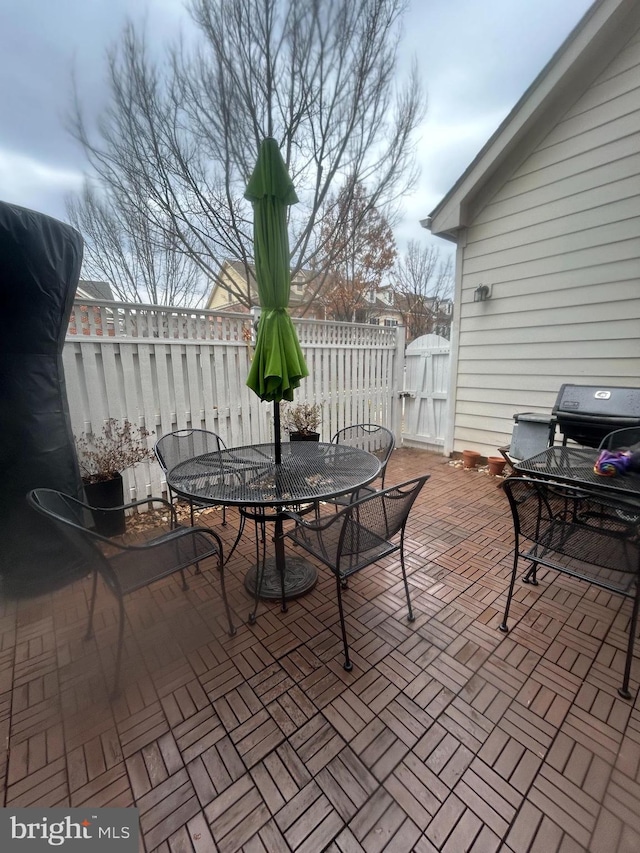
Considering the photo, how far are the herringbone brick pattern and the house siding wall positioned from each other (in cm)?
255

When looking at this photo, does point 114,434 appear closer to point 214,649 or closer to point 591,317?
point 214,649

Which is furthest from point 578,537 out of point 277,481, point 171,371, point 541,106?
point 541,106

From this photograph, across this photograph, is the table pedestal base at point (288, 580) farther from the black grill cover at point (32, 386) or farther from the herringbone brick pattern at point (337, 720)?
the black grill cover at point (32, 386)

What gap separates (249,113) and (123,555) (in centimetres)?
642

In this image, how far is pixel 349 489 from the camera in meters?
1.86

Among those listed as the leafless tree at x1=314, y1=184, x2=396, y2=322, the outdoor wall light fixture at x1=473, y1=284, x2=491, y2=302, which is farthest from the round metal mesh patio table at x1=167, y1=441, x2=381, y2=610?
the leafless tree at x1=314, y1=184, x2=396, y2=322

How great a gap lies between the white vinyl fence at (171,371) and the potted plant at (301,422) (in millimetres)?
207

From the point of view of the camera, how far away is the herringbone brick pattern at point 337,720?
3.62 ft

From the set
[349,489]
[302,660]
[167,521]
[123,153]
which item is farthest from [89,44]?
[302,660]

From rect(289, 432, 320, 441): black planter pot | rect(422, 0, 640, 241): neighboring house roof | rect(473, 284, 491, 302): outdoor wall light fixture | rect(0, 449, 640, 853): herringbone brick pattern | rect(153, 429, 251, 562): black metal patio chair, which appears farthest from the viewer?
rect(473, 284, 491, 302): outdoor wall light fixture

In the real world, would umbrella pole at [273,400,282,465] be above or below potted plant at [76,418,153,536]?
above

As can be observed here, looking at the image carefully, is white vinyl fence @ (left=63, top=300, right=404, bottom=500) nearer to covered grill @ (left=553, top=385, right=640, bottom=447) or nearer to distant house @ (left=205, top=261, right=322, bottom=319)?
covered grill @ (left=553, top=385, right=640, bottom=447)

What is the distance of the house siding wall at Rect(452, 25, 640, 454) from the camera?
3.28m

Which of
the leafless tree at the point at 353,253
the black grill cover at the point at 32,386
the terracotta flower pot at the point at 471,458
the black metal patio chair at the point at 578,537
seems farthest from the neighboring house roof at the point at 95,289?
the black metal patio chair at the point at 578,537
